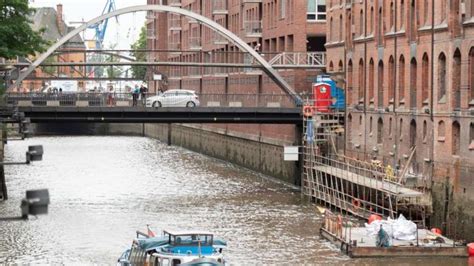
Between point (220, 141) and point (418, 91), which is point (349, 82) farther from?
point (220, 141)

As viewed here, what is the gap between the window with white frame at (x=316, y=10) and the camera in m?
92.4

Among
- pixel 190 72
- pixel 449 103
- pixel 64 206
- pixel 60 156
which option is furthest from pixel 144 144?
pixel 449 103

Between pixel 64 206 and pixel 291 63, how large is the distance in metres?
26.9

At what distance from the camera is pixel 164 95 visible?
327 ft

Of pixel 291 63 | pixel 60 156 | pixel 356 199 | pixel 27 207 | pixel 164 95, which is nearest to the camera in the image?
pixel 27 207

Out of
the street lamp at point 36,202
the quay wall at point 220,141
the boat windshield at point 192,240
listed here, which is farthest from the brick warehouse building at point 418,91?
the street lamp at point 36,202

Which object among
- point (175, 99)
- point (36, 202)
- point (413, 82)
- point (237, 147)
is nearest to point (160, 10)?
point (175, 99)

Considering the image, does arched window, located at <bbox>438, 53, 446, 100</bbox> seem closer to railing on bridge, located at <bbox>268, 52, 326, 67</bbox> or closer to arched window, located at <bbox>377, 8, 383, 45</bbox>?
arched window, located at <bbox>377, 8, 383, 45</bbox>

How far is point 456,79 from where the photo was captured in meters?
56.3

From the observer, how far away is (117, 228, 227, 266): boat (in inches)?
1575

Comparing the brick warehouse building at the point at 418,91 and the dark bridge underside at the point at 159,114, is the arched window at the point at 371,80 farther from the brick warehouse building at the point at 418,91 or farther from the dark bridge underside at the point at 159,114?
the dark bridge underside at the point at 159,114

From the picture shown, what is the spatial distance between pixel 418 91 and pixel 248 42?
47.0m

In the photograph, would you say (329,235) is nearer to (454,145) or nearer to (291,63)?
(454,145)

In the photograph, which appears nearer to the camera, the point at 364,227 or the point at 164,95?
the point at 364,227
